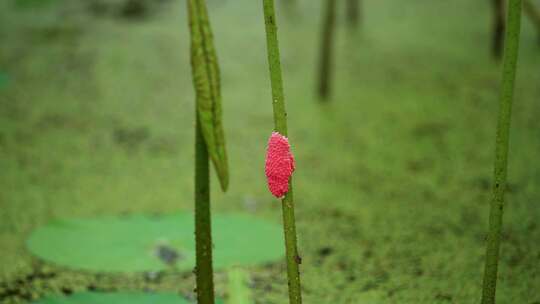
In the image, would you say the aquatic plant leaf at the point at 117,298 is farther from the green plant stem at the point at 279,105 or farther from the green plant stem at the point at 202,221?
the green plant stem at the point at 279,105

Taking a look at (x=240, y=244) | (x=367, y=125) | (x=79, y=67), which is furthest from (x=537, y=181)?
(x=79, y=67)

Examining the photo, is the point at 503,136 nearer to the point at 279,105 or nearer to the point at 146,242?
the point at 279,105

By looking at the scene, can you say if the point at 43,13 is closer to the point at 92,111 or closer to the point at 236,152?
the point at 92,111

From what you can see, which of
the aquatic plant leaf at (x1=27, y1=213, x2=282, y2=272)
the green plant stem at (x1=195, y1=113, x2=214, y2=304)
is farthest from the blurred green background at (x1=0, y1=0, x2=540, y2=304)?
the green plant stem at (x1=195, y1=113, x2=214, y2=304)

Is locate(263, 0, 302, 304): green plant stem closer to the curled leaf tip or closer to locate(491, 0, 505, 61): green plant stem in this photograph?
the curled leaf tip

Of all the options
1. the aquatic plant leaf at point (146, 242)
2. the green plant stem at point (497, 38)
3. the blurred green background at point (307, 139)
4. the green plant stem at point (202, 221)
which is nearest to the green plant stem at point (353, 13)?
the blurred green background at point (307, 139)
